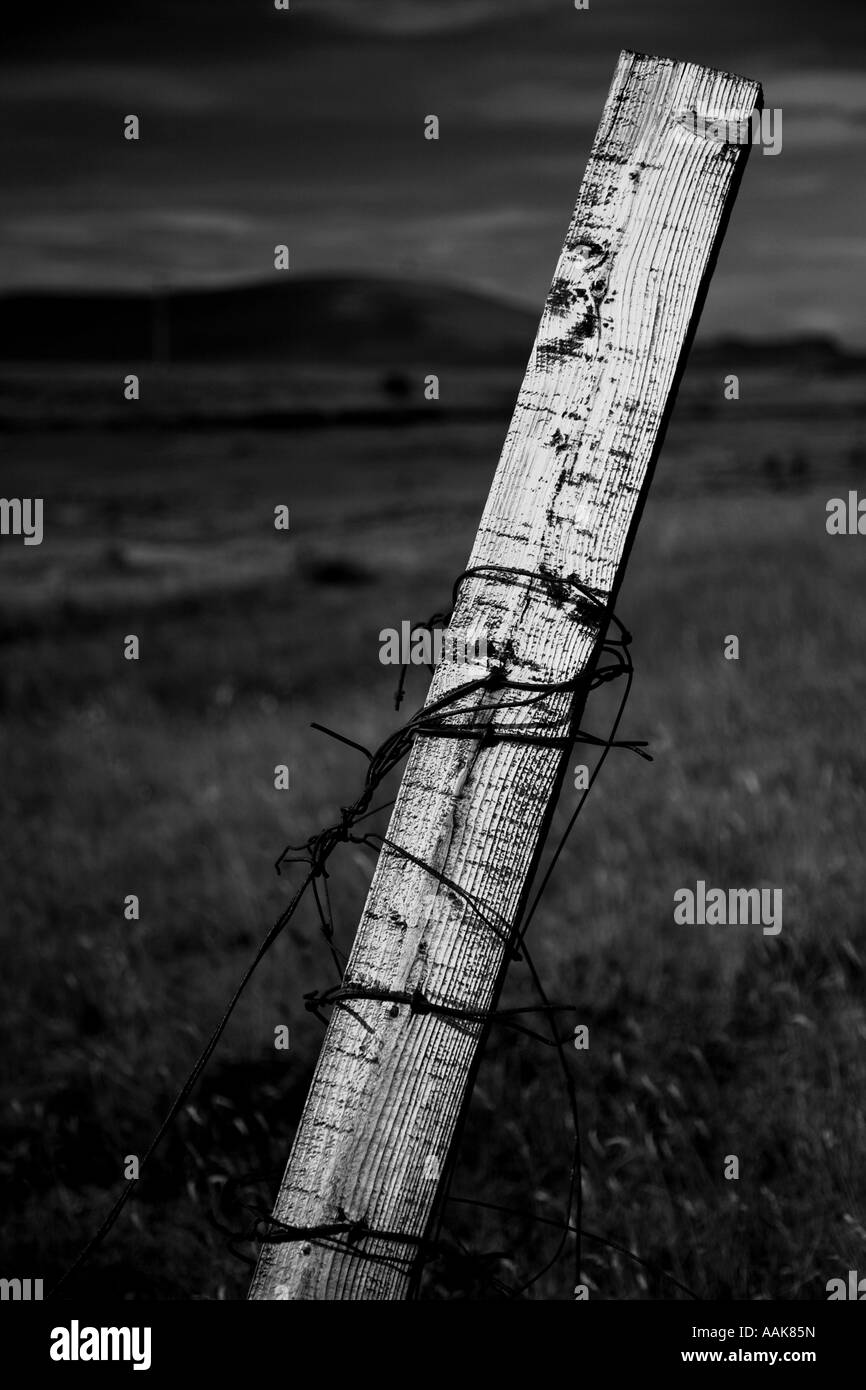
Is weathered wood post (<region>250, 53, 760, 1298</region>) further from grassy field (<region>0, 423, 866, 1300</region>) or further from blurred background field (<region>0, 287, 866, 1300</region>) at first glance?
blurred background field (<region>0, 287, 866, 1300</region>)

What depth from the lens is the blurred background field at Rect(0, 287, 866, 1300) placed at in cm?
A: 279

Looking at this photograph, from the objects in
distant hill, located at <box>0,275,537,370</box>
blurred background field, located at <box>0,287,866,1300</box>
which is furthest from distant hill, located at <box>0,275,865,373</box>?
blurred background field, located at <box>0,287,866,1300</box>

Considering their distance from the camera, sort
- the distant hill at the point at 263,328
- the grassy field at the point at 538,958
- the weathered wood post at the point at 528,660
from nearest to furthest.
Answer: the weathered wood post at the point at 528,660, the grassy field at the point at 538,958, the distant hill at the point at 263,328

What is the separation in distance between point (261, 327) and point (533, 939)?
150744 millimetres

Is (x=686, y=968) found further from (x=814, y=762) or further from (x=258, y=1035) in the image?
(x=814, y=762)

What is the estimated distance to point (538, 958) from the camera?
4102 mm

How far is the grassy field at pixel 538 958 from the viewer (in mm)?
2785

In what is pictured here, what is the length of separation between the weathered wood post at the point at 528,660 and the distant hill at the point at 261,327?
397ft

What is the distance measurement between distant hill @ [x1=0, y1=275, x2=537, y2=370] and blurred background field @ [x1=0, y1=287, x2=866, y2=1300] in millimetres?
113868

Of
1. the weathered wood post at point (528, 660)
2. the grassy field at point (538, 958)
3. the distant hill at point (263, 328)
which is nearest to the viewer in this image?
the weathered wood post at point (528, 660)

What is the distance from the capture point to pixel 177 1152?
331cm

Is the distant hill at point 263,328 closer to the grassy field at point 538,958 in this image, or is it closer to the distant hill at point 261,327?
the distant hill at point 261,327

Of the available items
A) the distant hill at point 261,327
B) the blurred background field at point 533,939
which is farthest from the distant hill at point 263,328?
the blurred background field at point 533,939
